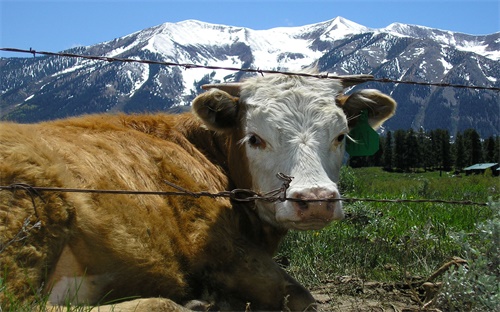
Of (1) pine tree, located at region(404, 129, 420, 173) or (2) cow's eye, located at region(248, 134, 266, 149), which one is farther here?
(1) pine tree, located at region(404, 129, 420, 173)

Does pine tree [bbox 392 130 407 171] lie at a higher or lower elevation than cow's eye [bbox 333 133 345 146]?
lower

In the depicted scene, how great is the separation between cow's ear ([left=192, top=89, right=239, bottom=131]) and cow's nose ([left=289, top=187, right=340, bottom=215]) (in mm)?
1710

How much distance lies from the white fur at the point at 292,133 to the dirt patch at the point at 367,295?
111 cm

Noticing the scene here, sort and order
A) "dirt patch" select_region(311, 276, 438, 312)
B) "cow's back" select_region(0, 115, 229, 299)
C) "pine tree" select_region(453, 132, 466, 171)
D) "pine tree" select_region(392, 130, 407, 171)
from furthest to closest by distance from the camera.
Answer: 1. "pine tree" select_region(392, 130, 407, 171)
2. "pine tree" select_region(453, 132, 466, 171)
3. "dirt patch" select_region(311, 276, 438, 312)
4. "cow's back" select_region(0, 115, 229, 299)

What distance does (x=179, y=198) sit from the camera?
16.9 ft

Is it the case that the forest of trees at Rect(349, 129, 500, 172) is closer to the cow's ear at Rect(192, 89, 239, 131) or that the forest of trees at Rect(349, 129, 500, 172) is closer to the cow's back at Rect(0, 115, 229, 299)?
the cow's ear at Rect(192, 89, 239, 131)

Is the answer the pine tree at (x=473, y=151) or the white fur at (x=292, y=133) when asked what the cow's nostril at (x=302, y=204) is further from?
the pine tree at (x=473, y=151)

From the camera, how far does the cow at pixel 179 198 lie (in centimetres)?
410

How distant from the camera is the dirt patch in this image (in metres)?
5.54

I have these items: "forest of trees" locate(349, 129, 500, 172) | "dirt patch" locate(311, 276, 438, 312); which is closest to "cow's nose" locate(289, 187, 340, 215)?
"dirt patch" locate(311, 276, 438, 312)

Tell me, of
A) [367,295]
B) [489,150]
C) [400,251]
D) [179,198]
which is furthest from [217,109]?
[489,150]

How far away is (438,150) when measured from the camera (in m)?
144

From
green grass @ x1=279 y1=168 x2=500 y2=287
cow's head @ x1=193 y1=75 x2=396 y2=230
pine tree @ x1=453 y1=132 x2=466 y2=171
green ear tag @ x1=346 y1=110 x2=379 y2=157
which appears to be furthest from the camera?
pine tree @ x1=453 y1=132 x2=466 y2=171

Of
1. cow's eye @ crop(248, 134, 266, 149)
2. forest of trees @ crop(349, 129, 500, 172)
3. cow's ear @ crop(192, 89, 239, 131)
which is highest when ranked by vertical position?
cow's ear @ crop(192, 89, 239, 131)
